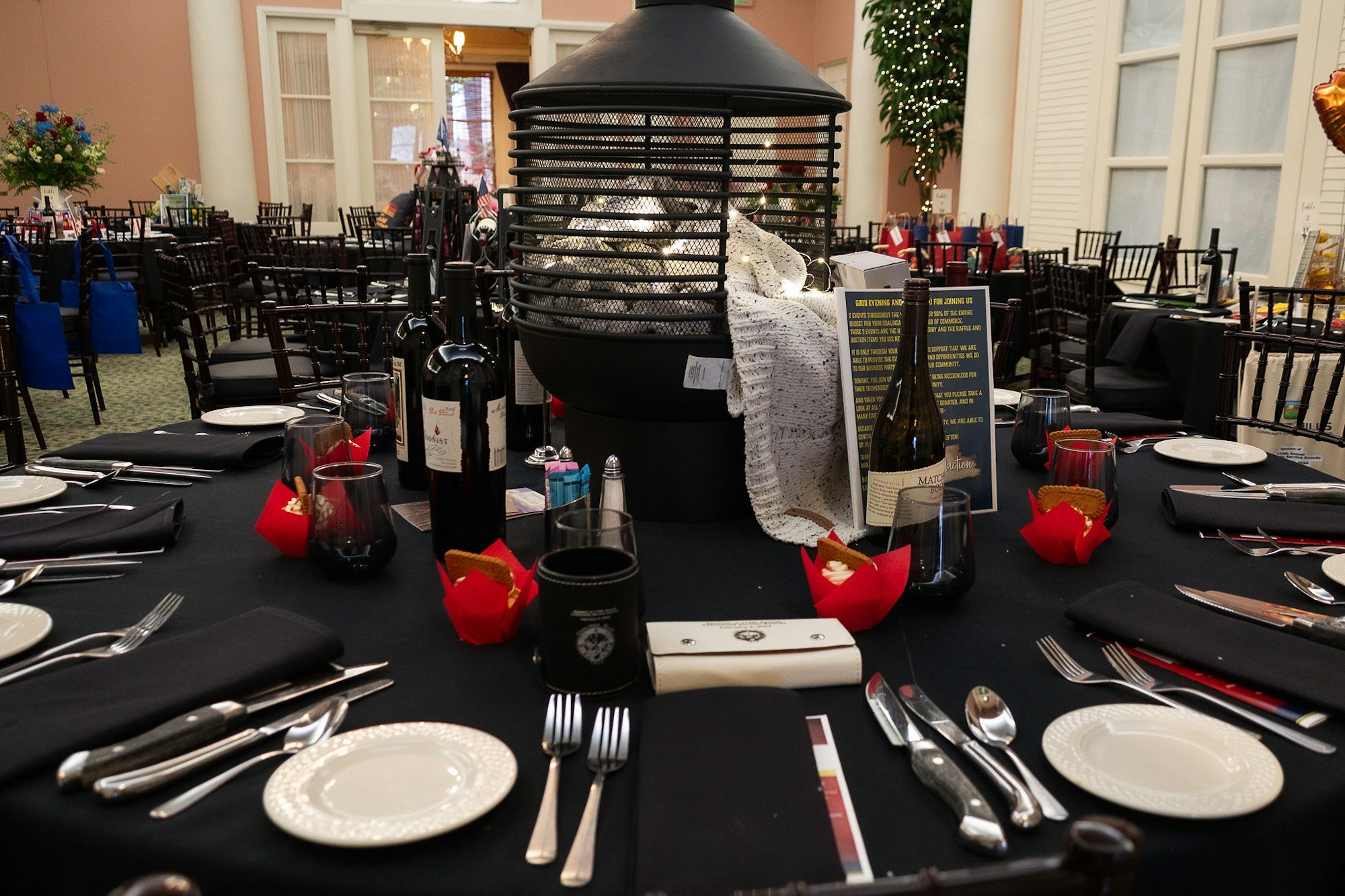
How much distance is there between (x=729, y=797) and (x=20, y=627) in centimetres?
70

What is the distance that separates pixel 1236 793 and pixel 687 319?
32.7 inches

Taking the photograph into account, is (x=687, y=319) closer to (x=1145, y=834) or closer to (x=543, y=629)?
Result: (x=543, y=629)

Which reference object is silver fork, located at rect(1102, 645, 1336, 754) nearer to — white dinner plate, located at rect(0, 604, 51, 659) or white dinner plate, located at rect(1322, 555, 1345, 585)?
white dinner plate, located at rect(1322, 555, 1345, 585)

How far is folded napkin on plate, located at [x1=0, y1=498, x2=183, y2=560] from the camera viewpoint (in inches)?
44.7

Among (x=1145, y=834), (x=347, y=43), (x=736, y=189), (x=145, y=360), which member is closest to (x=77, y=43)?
(x=347, y=43)

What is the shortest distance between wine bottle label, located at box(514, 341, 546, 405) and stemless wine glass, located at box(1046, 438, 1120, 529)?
78 cm

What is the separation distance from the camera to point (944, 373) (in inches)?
54.4

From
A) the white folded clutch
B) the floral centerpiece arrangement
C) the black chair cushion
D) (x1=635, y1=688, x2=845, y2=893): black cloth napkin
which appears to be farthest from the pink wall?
(x1=635, y1=688, x2=845, y2=893): black cloth napkin

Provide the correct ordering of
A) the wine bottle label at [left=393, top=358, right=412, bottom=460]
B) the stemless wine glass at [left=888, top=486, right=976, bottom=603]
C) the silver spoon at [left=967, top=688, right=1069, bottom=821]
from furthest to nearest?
the wine bottle label at [left=393, top=358, right=412, bottom=460] < the stemless wine glass at [left=888, top=486, right=976, bottom=603] < the silver spoon at [left=967, top=688, right=1069, bottom=821]

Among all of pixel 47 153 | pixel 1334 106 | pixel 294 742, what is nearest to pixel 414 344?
pixel 294 742

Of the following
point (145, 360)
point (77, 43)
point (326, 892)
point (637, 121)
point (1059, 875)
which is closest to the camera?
point (1059, 875)

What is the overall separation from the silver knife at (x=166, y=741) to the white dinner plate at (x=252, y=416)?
3.18ft

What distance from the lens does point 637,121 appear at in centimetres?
138

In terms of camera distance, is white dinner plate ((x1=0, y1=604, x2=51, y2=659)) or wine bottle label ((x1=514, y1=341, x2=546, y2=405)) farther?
wine bottle label ((x1=514, y1=341, x2=546, y2=405))
